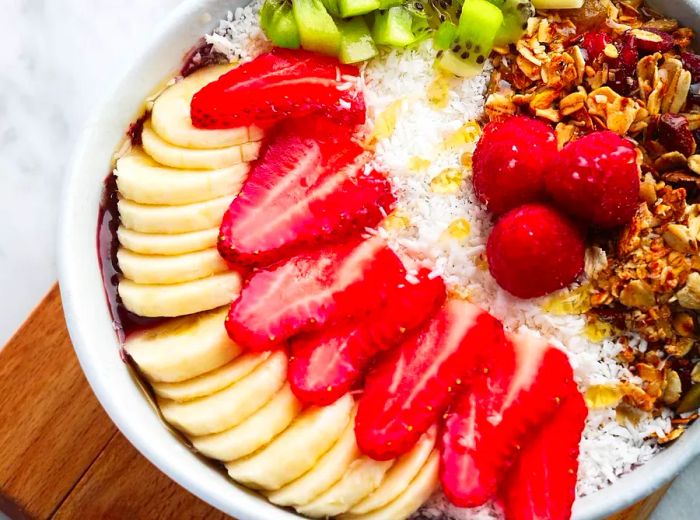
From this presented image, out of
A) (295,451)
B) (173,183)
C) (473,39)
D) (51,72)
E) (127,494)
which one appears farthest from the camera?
(51,72)

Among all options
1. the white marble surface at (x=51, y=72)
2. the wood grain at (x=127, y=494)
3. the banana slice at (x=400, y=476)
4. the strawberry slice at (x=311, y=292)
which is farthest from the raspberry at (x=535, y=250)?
the white marble surface at (x=51, y=72)

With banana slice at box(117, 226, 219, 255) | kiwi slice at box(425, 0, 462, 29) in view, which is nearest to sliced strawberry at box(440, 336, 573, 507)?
banana slice at box(117, 226, 219, 255)

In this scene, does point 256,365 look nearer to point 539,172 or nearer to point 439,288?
point 439,288

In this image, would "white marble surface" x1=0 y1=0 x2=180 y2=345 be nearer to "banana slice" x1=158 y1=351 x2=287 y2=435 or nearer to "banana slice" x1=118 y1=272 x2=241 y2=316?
"banana slice" x1=118 y1=272 x2=241 y2=316

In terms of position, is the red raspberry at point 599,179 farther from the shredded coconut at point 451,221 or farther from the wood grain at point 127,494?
the wood grain at point 127,494

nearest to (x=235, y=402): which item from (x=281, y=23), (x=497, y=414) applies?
(x=497, y=414)

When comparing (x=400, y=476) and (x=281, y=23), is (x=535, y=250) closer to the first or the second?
(x=400, y=476)

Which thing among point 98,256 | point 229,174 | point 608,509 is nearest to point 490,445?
point 608,509
